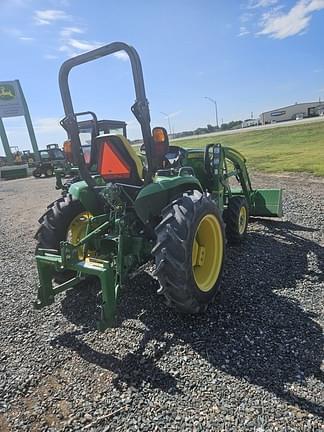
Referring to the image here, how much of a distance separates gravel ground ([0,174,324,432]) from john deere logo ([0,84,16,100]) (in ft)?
92.9

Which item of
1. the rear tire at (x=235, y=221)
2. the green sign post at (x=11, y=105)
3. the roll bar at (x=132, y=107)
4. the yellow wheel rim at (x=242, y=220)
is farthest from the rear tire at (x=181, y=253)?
the green sign post at (x=11, y=105)

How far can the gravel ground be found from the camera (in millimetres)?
2262

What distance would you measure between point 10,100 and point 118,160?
1156 inches

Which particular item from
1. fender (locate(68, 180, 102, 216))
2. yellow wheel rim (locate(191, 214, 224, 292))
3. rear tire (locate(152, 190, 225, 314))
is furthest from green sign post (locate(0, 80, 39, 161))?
rear tire (locate(152, 190, 225, 314))

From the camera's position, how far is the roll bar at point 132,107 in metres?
2.96

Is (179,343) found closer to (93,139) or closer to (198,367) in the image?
(198,367)

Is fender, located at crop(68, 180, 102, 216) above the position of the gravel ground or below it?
above

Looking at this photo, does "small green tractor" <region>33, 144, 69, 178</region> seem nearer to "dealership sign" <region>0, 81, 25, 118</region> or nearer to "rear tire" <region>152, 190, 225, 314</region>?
"dealership sign" <region>0, 81, 25, 118</region>

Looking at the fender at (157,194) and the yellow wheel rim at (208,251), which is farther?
the yellow wheel rim at (208,251)

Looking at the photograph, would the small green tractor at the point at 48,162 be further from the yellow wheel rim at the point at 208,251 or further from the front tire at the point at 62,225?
the yellow wheel rim at the point at 208,251

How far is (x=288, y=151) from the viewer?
62.2 ft

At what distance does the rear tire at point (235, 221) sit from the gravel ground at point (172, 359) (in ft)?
2.82

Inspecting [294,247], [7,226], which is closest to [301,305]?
[294,247]

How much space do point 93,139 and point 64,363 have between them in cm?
215
